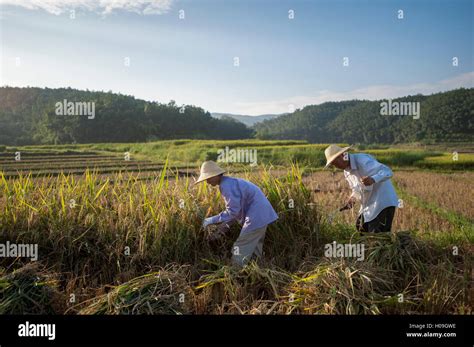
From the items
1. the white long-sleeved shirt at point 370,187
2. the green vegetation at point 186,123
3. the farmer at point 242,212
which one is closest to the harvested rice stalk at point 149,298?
the farmer at point 242,212

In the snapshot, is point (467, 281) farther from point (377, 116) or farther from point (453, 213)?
point (377, 116)

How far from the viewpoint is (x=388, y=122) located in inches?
1479

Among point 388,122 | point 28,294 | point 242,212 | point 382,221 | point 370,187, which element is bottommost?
point 28,294

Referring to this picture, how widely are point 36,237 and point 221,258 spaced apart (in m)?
2.08

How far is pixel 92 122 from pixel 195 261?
3106 cm

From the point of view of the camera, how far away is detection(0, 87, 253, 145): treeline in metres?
27.8

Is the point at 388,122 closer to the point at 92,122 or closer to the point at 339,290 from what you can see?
the point at 92,122

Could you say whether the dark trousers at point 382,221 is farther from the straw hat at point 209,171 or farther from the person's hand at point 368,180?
the straw hat at point 209,171

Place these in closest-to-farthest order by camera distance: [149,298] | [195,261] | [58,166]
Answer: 1. [149,298]
2. [195,261]
3. [58,166]

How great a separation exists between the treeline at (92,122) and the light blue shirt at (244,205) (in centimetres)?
2354

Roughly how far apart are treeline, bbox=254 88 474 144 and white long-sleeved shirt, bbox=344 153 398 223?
16509mm

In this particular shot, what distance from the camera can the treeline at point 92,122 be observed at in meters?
27.8

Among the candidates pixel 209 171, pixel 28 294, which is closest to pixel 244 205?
pixel 209 171

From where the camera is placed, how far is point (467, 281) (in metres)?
3.57
